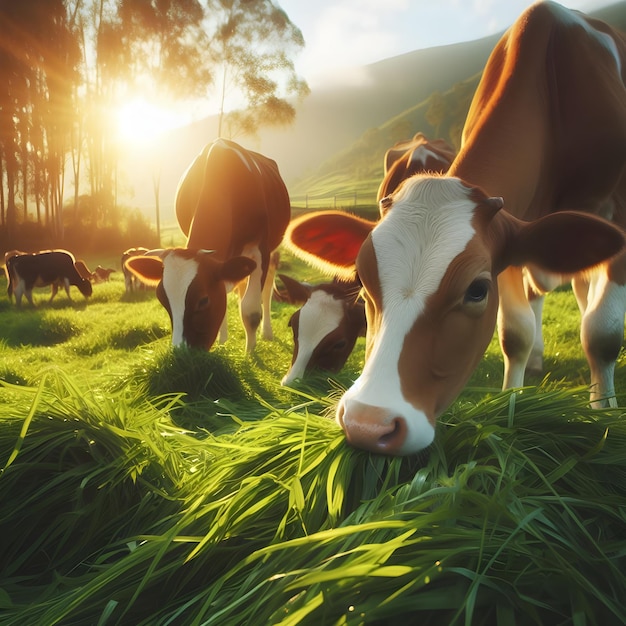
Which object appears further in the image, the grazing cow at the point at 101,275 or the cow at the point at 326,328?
the grazing cow at the point at 101,275

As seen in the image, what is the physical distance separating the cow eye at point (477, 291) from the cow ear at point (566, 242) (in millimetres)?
370

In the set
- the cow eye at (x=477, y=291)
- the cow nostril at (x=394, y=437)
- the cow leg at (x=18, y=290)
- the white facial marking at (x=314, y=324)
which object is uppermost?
the cow eye at (x=477, y=291)

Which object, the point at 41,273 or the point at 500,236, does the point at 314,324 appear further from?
the point at 41,273

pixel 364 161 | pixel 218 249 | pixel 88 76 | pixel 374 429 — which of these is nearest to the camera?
pixel 374 429

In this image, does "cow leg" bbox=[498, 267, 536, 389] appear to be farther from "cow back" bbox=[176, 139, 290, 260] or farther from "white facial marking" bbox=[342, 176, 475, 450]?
"cow back" bbox=[176, 139, 290, 260]

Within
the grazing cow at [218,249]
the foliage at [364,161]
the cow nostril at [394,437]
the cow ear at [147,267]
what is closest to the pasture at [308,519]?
the cow nostril at [394,437]

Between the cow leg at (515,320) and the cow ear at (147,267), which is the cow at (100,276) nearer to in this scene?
the cow ear at (147,267)

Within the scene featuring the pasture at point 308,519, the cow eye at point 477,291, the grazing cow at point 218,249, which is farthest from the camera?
the grazing cow at point 218,249

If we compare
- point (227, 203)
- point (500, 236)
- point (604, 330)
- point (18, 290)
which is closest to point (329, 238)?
point (500, 236)

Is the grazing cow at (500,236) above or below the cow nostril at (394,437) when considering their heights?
above

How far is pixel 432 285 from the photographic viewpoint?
1587 mm

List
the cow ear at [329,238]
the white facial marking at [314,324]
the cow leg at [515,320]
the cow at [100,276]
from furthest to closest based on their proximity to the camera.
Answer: the cow at [100,276], the white facial marking at [314,324], the cow leg at [515,320], the cow ear at [329,238]

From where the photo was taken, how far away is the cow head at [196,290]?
12.7 feet

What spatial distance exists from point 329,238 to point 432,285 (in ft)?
3.43
